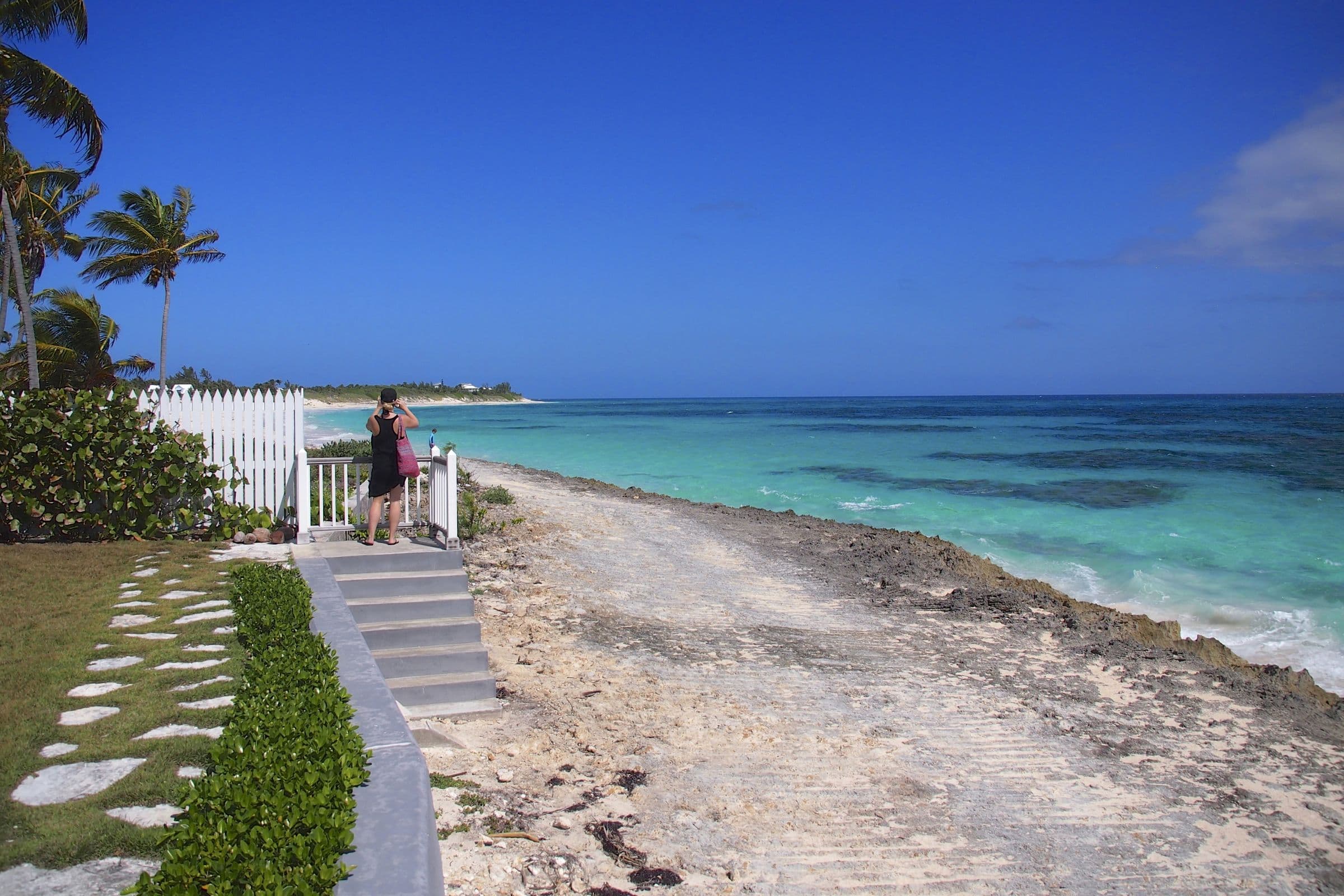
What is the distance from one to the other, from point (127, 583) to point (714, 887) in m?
5.41

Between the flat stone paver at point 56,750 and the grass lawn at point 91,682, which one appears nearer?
the grass lawn at point 91,682

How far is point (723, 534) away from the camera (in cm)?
1477

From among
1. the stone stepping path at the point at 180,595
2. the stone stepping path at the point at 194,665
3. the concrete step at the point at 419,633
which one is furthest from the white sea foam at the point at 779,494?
the stone stepping path at the point at 194,665

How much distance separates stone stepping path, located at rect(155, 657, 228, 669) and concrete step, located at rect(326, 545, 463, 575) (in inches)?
101

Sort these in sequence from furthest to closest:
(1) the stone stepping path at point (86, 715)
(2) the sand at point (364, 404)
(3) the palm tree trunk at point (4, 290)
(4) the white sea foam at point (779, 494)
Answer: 1. (2) the sand at point (364, 404)
2. (4) the white sea foam at point (779, 494)
3. (3) the palm tree trunk at point (4, 290)
4. (1) the stone stepping path at point (86, 715)

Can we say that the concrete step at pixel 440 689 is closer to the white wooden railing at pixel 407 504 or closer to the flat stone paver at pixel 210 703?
the white wooden railing at pixel 407 504

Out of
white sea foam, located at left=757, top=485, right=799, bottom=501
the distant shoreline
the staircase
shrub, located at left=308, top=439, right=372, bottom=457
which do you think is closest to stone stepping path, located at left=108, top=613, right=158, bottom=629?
the staircase

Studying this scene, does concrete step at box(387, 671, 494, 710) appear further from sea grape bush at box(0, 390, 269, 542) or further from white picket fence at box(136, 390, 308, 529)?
sea grape bush at box(0, 390, 269, 542)

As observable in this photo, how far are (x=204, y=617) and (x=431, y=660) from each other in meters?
1.66

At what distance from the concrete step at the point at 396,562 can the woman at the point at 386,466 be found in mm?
504

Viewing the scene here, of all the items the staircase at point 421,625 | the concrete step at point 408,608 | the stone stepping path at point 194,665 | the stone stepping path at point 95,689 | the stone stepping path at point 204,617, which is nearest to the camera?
the stone stepping path at point 95,689

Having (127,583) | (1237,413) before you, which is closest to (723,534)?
(127,583)

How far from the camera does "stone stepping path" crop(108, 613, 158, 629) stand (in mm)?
5426

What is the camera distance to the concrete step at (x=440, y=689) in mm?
6289
